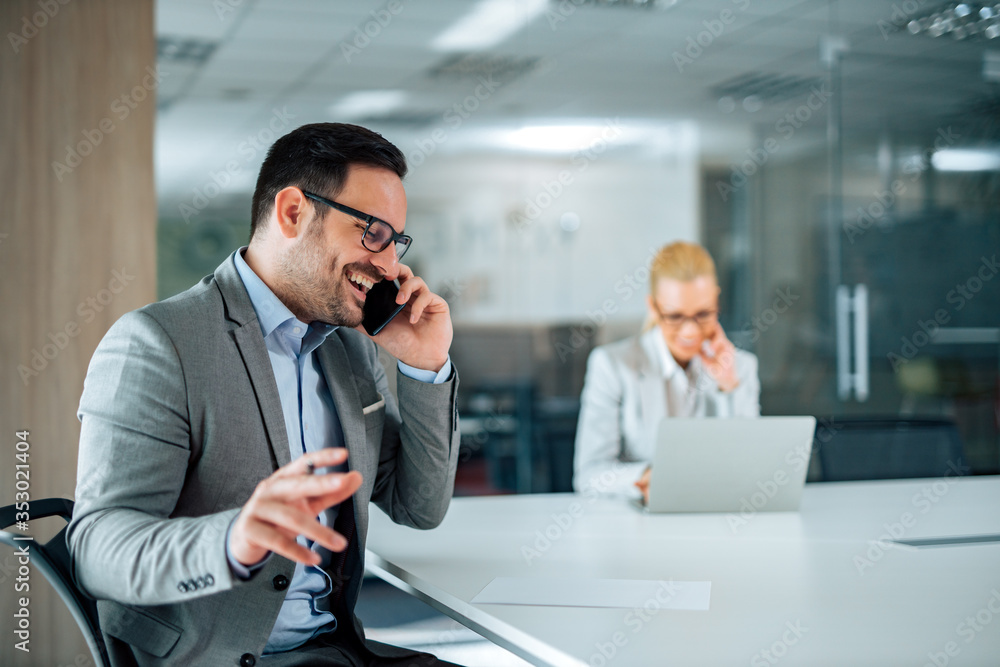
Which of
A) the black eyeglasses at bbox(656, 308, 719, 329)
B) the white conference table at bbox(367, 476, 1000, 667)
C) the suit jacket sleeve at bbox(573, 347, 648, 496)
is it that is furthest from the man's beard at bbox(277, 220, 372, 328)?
the black eyeglasses at bbox(656, 308, 719, 329)

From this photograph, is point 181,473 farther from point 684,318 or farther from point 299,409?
point 684,318

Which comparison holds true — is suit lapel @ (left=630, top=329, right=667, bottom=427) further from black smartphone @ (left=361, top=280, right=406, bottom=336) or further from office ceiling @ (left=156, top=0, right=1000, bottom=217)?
office ceiling @ (left=156, top=0, right=1000, bottom=217)

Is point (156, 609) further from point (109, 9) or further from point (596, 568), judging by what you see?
point (109, 9)

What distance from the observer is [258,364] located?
1.48m

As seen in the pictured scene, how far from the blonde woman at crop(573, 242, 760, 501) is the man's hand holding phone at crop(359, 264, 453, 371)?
1339 mm

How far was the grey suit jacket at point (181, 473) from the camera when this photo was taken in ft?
3.79

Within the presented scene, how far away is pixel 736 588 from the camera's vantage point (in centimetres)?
152

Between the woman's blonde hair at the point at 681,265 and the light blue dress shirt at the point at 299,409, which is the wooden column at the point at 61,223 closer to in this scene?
the light blue dress shirt at the point at 299,409

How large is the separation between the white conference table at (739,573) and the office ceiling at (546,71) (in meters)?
2.81

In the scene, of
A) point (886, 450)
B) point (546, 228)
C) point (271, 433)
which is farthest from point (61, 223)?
point (886, 450)

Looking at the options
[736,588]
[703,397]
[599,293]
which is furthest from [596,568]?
[599,293]

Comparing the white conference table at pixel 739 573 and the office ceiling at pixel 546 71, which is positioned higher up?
the office ceiling at pixel 546 71

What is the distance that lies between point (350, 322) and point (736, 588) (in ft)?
2.76

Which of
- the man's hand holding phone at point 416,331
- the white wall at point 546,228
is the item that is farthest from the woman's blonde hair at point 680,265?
the man's hand holding phone at point 416,331
